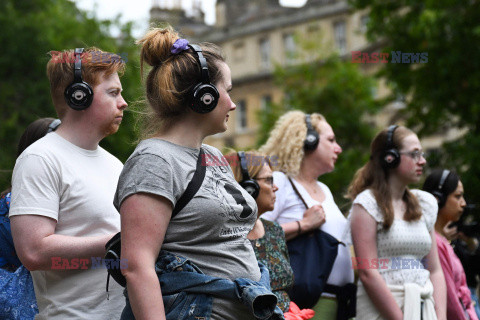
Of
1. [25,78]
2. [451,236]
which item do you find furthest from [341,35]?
[451,236]

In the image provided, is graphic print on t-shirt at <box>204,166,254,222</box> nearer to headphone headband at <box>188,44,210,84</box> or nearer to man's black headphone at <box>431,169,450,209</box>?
headphone headband at <box>188,44,210,84</box>

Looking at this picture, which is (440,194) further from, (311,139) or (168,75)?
(168,75)

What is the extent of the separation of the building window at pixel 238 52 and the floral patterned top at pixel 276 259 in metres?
53.3

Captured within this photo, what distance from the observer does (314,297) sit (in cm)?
528

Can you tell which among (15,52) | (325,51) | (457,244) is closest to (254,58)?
(325,51)

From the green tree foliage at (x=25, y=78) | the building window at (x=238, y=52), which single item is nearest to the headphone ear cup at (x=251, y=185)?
the green tree foliage at (x=25, y=78)

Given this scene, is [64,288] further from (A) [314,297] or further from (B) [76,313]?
(A) [314,297]

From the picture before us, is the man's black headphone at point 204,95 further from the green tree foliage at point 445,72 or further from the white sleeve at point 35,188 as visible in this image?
the green tree foliage at point 445,72

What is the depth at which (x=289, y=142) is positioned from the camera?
6.12 metres

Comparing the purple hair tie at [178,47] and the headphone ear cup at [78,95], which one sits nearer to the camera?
the purple hair tie at [178,47]

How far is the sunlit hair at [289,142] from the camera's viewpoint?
599 centimetres

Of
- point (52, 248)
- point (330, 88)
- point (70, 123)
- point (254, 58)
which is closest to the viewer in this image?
point (52, 248)

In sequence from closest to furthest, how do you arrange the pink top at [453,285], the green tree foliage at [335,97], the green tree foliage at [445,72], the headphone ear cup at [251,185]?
1. the headphone ear cup at [251,185]
2. the pink top at [453,285]
3. the green tree foliage at [445,72]
4. the green tree foliage at [335,97]

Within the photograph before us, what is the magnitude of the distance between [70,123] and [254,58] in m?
53.3
